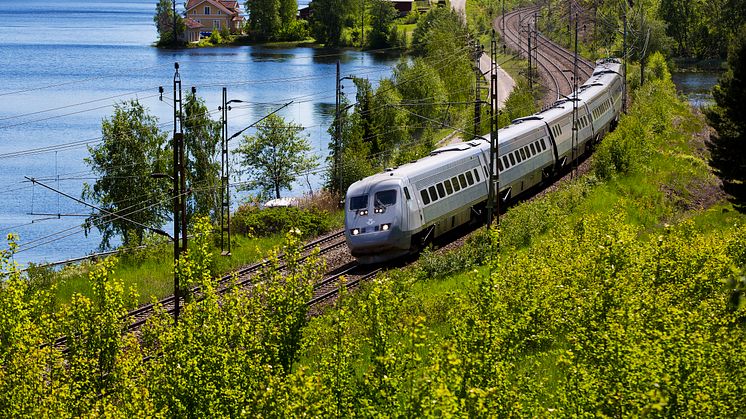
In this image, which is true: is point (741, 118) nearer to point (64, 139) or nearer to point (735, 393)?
point (735, 393)

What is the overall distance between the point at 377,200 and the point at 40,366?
15719mm

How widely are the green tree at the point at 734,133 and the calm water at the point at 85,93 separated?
30559mm

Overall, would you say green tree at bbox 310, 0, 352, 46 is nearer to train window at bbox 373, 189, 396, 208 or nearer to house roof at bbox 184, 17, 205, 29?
house roof at bbox 184, 17, 205, 29

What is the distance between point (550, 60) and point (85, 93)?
44.9m

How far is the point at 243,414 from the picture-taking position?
55.7ft

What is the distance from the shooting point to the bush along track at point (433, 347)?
17406mm

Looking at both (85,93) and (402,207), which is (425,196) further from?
(85,93)

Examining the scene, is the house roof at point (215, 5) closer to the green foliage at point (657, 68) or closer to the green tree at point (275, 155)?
the green foliage at point (657, 68)

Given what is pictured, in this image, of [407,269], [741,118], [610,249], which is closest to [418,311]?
[407,269]

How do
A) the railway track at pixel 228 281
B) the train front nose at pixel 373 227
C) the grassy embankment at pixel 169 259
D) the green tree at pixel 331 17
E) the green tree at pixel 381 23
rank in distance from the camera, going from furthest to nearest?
the green tree at pixel 331 17, the green tree at pixel 381 23, the grassy embankment at pixel 169 259, the train front nose at pixel 373 227, the railway track at pixel 228 281

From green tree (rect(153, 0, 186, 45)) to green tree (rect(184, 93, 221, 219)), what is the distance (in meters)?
89.2

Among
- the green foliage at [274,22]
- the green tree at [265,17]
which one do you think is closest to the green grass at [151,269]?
the green foliage at [274,22]

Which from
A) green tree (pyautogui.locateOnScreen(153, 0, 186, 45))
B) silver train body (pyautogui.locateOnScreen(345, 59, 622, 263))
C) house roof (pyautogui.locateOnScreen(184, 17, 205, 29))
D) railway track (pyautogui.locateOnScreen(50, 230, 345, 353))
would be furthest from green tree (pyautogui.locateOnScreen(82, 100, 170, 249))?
house roof (pyautogui.locateOnScreen(184, 17, 205, 29))


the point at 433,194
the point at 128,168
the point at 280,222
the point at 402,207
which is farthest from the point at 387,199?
the point at 128,168
